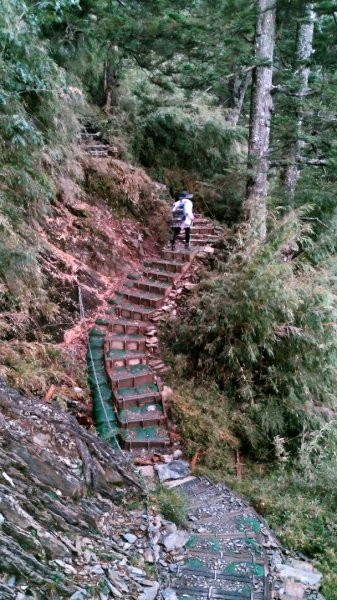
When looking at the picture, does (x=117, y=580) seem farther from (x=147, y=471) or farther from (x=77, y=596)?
(x=147, y=471)

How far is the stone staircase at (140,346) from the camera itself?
20.4 ft

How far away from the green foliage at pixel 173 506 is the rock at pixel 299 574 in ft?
3.26

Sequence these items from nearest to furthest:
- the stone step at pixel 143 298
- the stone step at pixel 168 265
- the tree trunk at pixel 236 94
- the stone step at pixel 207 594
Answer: the stone step at pixel 207 594 → the stone step at pixel 143 298 → the stone step at pixel 168 265 → the tree trunk at pixel 236 94

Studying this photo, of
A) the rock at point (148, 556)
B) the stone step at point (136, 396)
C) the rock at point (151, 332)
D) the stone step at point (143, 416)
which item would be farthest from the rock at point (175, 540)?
the rock at point (151, 332)

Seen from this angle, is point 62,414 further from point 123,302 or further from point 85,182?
point 85,182

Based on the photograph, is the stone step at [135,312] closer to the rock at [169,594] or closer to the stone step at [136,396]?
the stone step at [136,396]

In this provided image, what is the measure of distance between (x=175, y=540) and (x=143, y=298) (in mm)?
4518

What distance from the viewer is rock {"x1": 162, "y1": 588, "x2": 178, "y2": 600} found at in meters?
3.61

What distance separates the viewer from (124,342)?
7492 millimetres

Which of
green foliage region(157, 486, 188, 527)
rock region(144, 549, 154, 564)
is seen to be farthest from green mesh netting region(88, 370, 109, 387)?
rock region(144, 549, 154, 564)

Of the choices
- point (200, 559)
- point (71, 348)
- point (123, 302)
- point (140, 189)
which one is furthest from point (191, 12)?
point (200, 559)

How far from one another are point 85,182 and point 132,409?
538 centimetres

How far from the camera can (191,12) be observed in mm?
9023

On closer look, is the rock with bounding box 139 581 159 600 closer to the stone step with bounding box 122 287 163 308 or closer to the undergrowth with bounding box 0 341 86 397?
the undergrowth with bounding box 0 341 86 397
